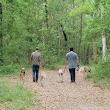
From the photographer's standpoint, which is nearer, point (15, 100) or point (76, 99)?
point (15, 100)

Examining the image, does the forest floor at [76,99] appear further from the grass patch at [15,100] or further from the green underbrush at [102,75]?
the green underbrush at [102,75]

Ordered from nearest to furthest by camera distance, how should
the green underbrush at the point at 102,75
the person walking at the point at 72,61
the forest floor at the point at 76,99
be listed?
the forest floor at the point at 76,99, the green underbrush at the point at 102,75, the person walking at the point at 72,61

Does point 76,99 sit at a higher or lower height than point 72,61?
lower

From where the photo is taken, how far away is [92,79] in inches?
800

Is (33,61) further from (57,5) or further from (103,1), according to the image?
(57,5)

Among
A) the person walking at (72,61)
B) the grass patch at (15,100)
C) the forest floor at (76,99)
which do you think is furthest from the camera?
the person walking at (72,61)

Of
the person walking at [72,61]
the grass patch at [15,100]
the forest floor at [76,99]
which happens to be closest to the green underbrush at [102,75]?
the person walking at [72,61]

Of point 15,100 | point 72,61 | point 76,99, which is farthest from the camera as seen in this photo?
point 72,61

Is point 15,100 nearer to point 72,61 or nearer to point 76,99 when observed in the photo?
point 76,99

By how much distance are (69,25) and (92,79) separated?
26.0m

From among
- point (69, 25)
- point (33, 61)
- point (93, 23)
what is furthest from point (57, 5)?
point (33, 61)

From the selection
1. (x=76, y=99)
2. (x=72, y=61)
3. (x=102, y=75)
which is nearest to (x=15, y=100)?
(x=76, y=99)

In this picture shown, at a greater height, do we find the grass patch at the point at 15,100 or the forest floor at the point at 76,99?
the grass patch at the point at 15,100

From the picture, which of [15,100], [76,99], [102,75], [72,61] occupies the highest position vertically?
[72,61]
